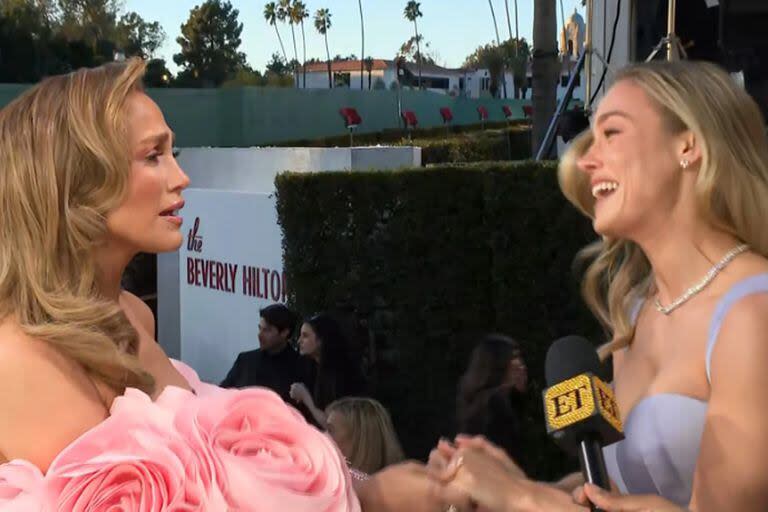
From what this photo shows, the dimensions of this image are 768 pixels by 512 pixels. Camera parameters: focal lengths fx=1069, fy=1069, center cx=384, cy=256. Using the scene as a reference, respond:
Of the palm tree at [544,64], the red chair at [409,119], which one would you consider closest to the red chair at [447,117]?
the red chair at [409,119]

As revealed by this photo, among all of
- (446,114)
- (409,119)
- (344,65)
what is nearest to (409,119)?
(409,119)

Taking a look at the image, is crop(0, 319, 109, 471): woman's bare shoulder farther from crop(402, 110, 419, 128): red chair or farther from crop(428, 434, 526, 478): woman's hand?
crop(402, 110, 419, 128): red chair

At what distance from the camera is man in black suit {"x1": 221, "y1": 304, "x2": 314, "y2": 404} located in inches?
253

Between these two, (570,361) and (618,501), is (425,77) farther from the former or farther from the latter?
(618,501)

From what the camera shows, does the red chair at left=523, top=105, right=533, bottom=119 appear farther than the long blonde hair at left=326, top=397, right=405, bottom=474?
Yes

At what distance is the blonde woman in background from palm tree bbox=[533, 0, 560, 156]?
33.4ft

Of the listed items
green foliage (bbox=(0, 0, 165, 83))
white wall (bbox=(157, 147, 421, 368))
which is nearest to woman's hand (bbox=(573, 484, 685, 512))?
white wall (bbox=(157, 147, 421, 368))

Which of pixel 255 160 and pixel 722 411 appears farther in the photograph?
pixel 255 160

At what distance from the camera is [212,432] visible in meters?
1.55

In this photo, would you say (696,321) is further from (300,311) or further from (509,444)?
(300,311)

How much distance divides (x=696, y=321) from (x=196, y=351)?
7906mm

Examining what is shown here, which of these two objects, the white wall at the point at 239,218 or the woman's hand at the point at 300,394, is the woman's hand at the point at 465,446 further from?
the white wall at the point at 239,218

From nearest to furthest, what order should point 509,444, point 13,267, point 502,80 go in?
point 13,267
point 509,444
point 502,80

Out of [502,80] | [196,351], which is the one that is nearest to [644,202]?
[196,351]
